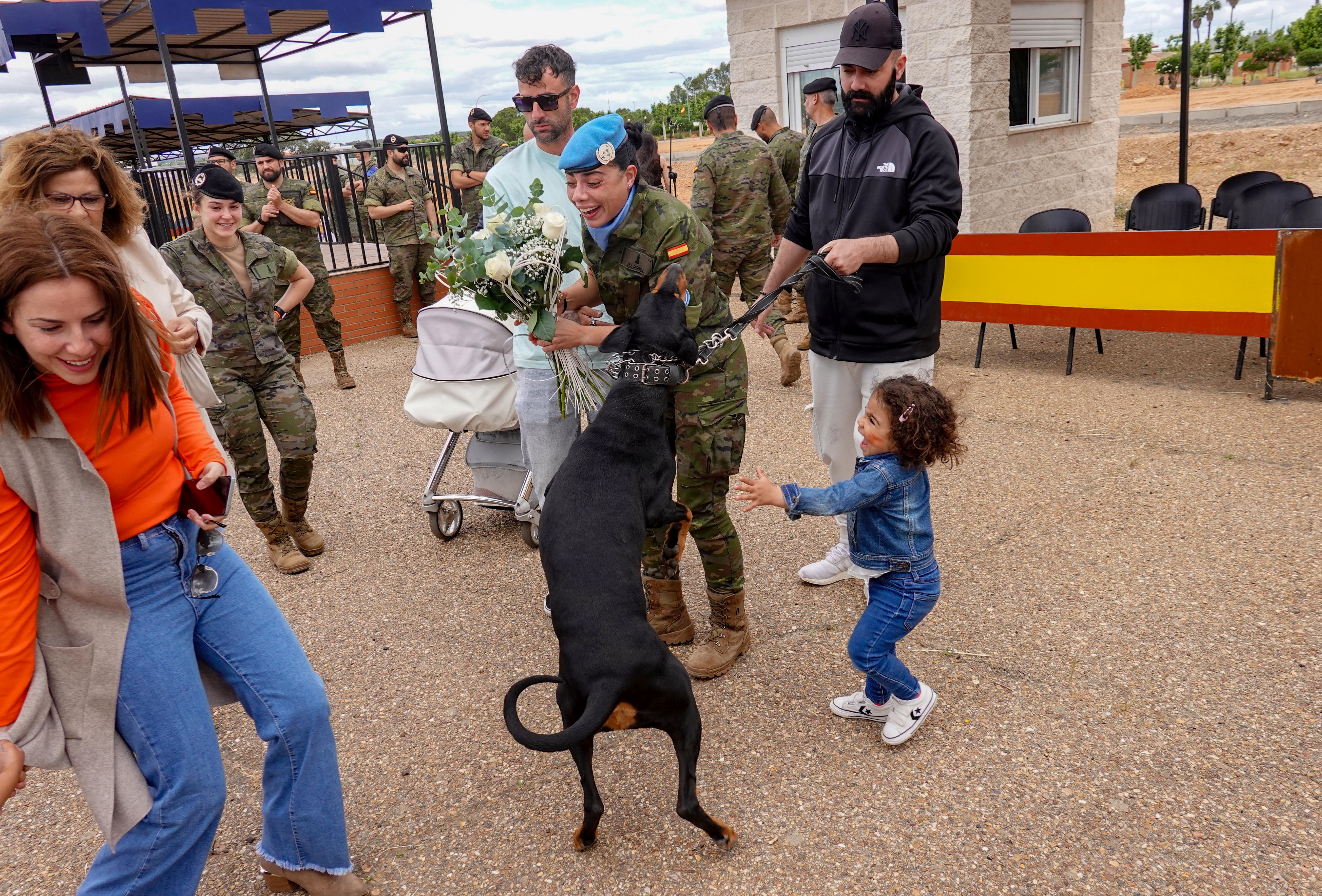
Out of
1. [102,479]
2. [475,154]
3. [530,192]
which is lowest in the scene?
[102,479]

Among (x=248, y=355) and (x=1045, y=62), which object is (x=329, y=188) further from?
(x=1045, y=62)

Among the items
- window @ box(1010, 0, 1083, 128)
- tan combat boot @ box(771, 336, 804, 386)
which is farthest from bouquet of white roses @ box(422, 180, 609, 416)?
window @ box(1010, 0, 1083, 128)

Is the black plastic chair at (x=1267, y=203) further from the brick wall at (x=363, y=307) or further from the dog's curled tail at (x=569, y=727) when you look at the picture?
the brick wall at (x=363, y=307)

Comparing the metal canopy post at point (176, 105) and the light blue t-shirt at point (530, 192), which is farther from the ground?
the metal canopy post at point (176, 105)

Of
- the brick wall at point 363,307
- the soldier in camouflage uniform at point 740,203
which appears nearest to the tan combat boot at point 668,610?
the soldier in camouflage uniform at point 740,203

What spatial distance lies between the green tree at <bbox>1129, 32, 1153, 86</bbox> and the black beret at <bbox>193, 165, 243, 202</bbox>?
3083 inches

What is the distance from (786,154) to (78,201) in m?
7.31

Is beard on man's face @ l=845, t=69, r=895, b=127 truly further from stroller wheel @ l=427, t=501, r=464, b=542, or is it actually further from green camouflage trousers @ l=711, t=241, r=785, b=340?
green camouflage trousers @ l=711, t=241, r=785, b=340

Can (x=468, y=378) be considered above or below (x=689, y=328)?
below

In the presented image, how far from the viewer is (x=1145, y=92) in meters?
62.1

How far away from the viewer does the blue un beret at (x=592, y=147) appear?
2.96 metres

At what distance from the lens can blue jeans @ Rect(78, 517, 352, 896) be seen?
2.02 metres

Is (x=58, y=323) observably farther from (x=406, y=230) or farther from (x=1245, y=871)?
(x=406, y=230)

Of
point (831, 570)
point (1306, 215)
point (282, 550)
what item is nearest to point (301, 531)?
point (282, 550)
